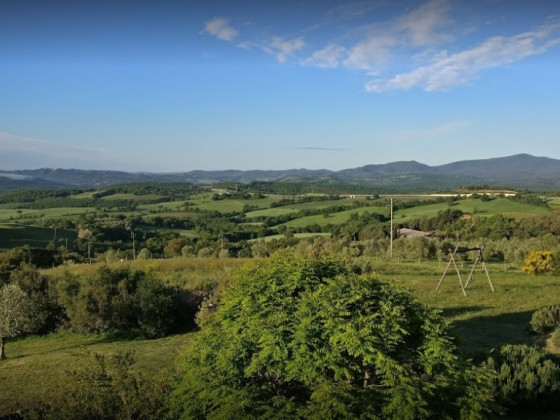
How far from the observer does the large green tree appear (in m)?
6.45

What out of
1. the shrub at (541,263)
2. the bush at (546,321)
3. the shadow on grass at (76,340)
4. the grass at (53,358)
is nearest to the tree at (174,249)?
the grass at (53,358)

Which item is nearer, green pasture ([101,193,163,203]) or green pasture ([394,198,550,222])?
green pasture ([394,198,550,222])

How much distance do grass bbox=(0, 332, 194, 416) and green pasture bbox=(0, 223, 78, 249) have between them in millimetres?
47814

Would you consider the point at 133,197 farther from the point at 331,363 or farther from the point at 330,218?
the point at 331,363

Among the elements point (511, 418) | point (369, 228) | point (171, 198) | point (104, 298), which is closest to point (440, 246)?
point (369, 228)

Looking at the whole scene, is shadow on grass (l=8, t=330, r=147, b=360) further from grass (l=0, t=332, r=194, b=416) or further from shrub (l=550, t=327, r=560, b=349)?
shrub (l=550, t=327, r=560, b=349)

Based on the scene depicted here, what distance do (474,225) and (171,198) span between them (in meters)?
96.2

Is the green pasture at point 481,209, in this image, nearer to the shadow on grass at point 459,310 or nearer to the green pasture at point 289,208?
the green pasture at point 289,208

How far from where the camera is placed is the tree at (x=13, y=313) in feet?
61.1

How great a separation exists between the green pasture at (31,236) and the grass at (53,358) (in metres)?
47.8

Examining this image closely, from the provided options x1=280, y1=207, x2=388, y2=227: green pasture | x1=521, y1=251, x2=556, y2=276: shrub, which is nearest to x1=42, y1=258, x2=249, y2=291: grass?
x1=521, y1=251, x2=556, y2=276: shrub

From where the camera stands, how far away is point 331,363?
682 cm

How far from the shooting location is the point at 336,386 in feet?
21.3

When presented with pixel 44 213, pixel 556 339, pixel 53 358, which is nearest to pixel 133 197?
pixel 44 213
